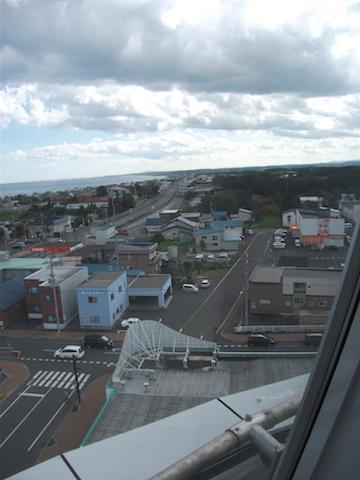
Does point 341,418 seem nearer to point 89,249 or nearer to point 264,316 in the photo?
point 264,316

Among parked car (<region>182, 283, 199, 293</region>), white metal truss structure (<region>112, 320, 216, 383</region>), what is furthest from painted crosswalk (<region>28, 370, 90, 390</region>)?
parked car (<region>182, 283, 199, 293</region>)

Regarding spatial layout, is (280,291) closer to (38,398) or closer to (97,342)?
(97,342)

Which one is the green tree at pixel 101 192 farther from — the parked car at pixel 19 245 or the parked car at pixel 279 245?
the parked car at pixel 279 245

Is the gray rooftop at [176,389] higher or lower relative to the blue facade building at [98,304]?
higher

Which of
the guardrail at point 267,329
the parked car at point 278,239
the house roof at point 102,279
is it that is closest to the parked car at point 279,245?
the parked car at point 278,239

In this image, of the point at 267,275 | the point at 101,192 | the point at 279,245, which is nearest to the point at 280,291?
the point at 267,275

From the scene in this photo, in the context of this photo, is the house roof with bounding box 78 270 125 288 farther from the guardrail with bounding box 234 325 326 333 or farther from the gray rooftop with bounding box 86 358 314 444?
the gray rooftop with bounding box 86 358 314 444
